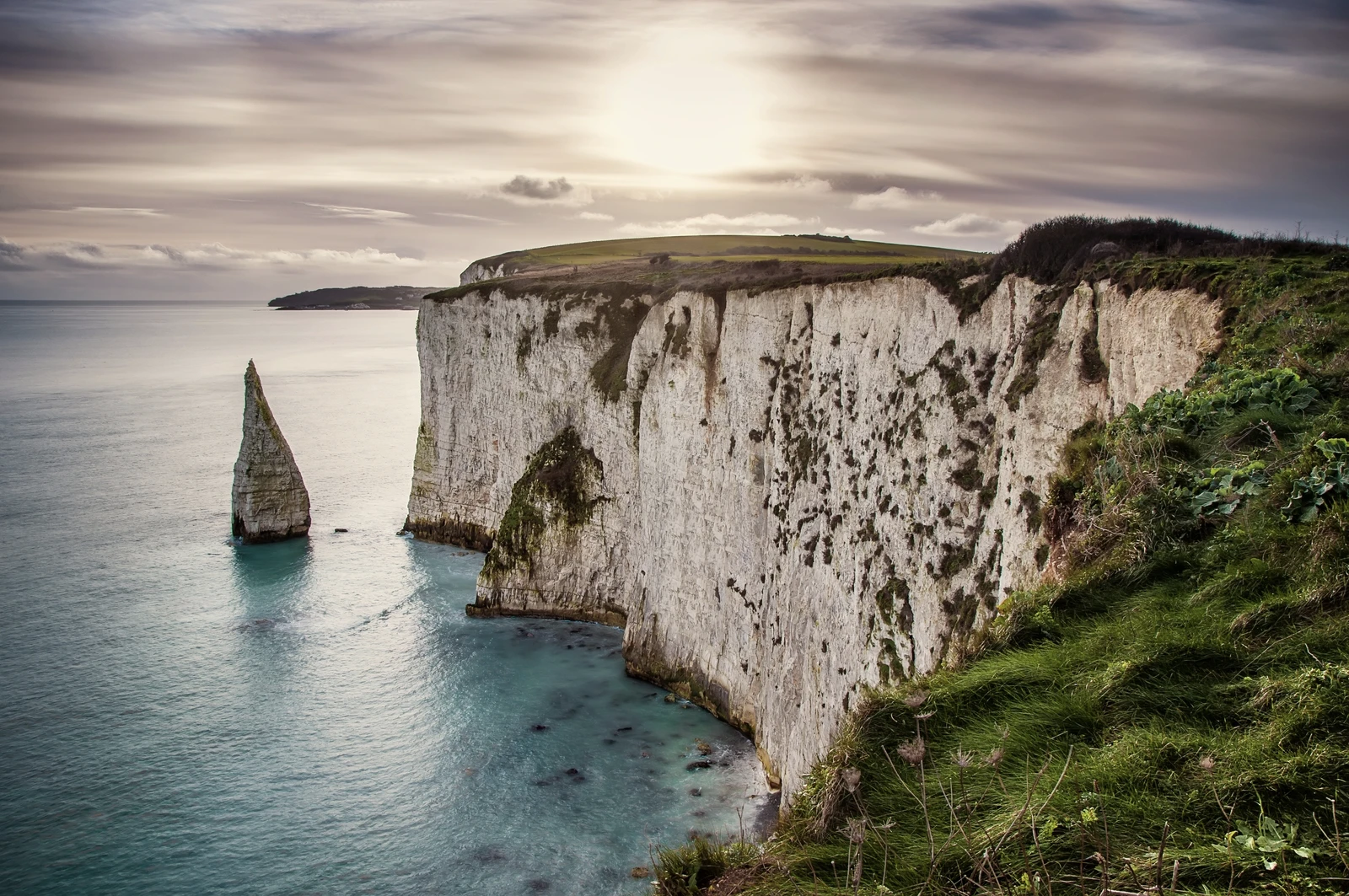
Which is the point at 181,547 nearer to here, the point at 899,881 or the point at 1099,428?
the point at 1099,428

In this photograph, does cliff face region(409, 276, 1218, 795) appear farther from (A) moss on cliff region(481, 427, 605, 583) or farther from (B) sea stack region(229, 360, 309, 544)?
(B) sea stack region(229, 360, 309, 544)

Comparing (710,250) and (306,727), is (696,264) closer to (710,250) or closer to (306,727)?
(710,250)

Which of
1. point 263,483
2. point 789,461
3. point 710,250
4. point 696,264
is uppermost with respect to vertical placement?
point 710,250

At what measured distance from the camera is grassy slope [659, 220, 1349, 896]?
15.0 feet

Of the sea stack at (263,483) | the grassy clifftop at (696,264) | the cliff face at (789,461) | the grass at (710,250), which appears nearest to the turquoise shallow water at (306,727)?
the sea stack at (263,483)

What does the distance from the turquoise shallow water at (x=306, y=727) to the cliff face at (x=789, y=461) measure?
287 cm

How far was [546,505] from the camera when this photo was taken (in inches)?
1567

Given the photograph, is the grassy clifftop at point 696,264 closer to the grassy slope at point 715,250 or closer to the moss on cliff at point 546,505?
the grassy slope at point 715,250

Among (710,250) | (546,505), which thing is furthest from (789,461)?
(710,250)

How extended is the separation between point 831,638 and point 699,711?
30.7 feet

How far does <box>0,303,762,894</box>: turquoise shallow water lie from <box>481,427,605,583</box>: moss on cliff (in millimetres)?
3078

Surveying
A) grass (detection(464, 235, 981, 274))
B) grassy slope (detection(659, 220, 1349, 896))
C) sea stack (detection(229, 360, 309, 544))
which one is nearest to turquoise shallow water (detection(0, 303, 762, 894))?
sea stack (detection(229, 360, 309, 544))

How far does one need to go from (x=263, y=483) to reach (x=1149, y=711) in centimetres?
5234

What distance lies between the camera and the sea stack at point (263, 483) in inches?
1959
